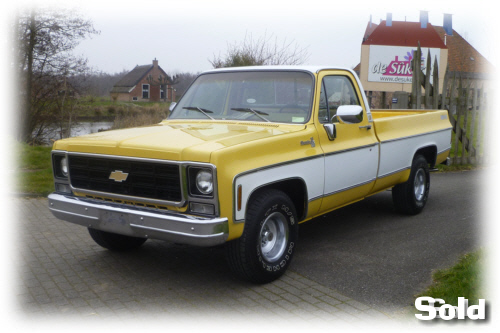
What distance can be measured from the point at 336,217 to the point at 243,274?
9.88ft

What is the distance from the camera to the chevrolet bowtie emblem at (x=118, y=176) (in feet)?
14.9

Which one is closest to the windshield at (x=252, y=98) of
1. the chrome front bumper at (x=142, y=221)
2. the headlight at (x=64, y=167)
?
the headlight at (x=64, y=167)

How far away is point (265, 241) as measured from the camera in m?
4.80

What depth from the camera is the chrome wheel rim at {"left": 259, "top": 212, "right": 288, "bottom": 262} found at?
4762mm

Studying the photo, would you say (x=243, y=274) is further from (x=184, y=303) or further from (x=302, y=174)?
(x=302, y=174)

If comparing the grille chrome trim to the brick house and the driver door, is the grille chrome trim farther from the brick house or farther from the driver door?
the brick house

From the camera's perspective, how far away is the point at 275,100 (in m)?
5.52

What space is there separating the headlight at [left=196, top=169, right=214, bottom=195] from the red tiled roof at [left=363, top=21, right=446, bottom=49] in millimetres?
19437

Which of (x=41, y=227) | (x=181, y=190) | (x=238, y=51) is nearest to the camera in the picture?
(x=181, y=190)

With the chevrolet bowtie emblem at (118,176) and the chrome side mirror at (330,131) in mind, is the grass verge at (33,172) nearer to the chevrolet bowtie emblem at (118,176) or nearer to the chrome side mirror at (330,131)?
Answer: the chevrolet bowtie emblem at (118,176)

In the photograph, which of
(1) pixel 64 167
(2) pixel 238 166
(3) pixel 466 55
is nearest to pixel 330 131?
(2) pixel 238 166

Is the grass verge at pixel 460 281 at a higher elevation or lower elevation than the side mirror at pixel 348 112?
lower

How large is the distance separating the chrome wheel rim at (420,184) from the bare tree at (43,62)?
46.6ft

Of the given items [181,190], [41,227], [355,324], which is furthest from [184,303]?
[41,227]
